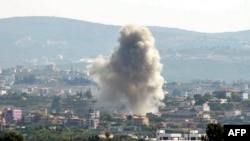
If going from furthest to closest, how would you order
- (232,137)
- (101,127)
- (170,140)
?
(101,127) → (170,140) → (232,137)

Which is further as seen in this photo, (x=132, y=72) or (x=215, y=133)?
(x=132, y=72)

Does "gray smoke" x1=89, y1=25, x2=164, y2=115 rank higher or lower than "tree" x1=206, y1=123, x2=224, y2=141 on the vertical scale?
higher

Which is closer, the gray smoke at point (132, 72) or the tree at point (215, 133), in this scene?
the tree at point (215, 133)

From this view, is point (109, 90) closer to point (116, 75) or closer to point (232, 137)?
point (116, 75)

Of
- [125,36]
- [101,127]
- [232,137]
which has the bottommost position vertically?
[232,137]

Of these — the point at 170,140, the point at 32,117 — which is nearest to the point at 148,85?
the point at 32,117

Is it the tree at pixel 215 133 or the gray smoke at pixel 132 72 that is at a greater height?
the gray smoke at pixel 132 72

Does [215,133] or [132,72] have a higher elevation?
[132,72]

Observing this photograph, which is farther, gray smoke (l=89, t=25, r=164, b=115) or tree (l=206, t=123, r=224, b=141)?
gray smoke (l=89, t=25, r=164, b=115)
